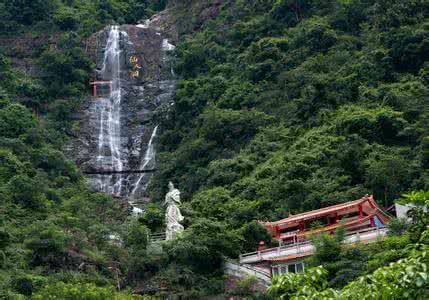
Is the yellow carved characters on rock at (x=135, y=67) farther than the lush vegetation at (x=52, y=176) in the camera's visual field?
Yes

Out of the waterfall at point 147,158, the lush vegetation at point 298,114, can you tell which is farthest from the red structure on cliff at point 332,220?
the waterfall at point 147,158

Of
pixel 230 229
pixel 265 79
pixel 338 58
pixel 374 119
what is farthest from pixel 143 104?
pixel 230 229

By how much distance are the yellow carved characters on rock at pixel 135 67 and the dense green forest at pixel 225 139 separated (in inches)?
102

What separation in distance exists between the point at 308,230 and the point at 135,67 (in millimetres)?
27029

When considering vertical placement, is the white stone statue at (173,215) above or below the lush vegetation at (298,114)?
below

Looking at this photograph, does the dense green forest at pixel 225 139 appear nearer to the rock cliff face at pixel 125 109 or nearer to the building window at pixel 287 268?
the rock cliff face at pixel 125 109

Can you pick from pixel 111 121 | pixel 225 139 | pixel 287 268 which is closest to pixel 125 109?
pixel 111 121

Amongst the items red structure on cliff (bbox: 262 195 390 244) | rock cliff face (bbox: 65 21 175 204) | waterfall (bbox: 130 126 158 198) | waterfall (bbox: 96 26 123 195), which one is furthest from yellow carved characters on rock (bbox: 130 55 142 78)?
red structure on cliff (bbox: 262 195 390 244)

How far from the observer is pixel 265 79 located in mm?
43688

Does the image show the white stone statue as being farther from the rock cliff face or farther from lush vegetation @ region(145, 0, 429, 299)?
the rock cliff face

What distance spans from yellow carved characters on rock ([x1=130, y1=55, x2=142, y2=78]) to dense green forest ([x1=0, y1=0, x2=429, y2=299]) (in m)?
2.60

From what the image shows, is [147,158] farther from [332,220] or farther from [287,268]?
[287,268]

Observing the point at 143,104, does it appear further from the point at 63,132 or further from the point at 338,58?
the point at 338,58

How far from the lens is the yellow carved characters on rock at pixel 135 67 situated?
166 ft
